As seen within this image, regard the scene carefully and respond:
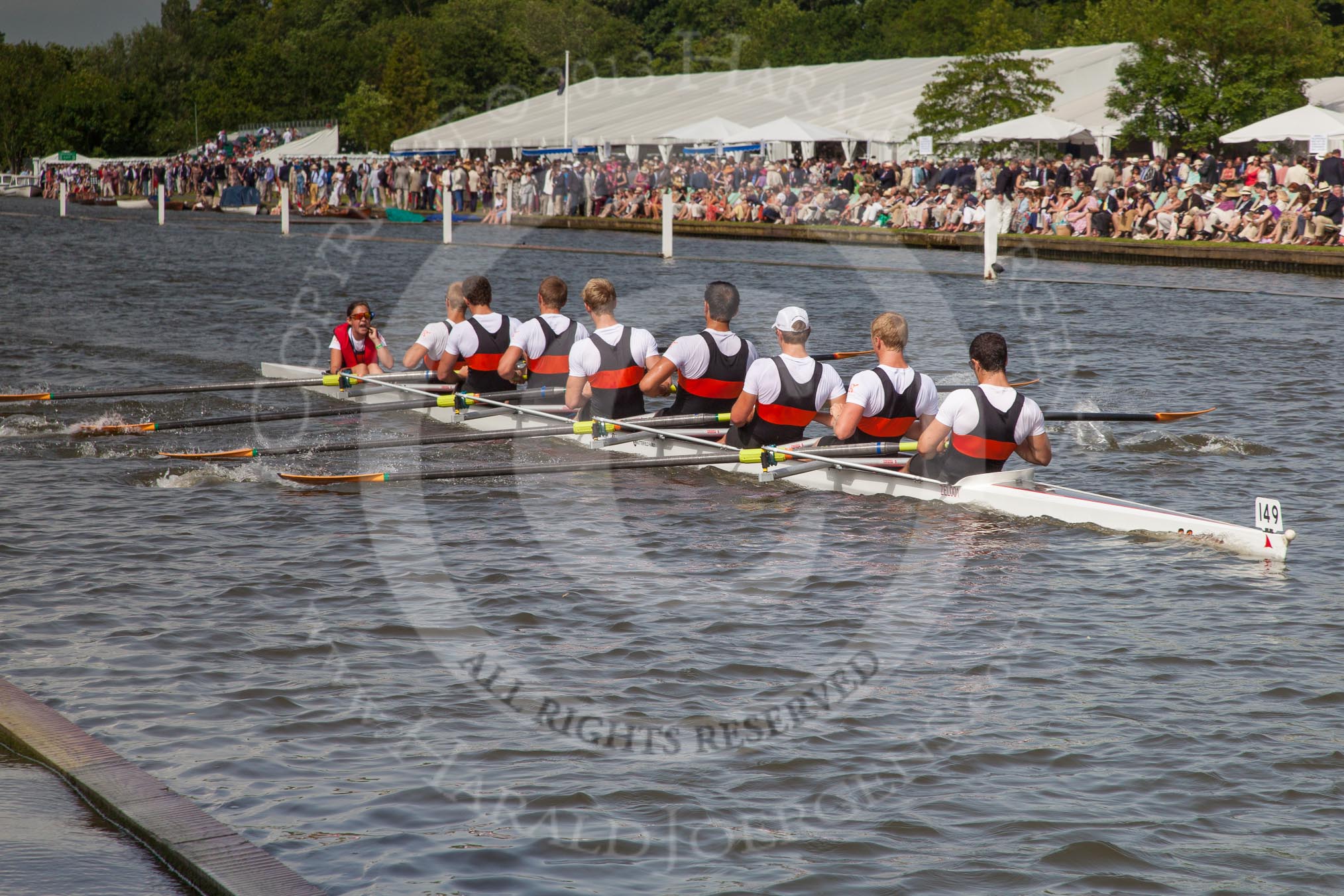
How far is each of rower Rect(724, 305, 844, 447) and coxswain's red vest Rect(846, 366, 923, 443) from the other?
28 centimetres

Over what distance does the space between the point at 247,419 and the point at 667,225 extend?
830 inches

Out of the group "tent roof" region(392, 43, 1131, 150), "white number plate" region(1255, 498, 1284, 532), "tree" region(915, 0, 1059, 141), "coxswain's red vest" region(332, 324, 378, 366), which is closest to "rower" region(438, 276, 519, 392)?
"coxswain's red vest" region(332, 324, 378, 366)

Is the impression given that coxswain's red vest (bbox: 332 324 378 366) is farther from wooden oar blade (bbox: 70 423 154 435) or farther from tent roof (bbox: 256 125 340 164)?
tent roof (bbox: 256 125 340 164)

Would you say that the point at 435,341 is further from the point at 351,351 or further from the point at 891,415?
the point at 891,415

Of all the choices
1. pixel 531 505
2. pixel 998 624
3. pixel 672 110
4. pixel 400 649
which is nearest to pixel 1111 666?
pixel 998 624

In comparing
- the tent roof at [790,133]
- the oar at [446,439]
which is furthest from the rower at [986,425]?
the tent roof at [790,133]

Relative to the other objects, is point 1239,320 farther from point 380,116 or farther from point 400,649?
point 380,116

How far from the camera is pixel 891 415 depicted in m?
11.0

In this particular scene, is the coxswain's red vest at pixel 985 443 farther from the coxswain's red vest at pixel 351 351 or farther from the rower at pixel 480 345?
the coxswain's red vest at pixel 351 351

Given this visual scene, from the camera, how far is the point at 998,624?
8.55 m

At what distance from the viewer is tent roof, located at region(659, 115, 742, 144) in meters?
46.1

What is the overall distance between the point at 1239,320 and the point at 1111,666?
16365mm

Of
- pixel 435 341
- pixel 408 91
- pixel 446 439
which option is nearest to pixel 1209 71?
pixel 435 341

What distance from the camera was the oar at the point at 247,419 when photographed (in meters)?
13.0
